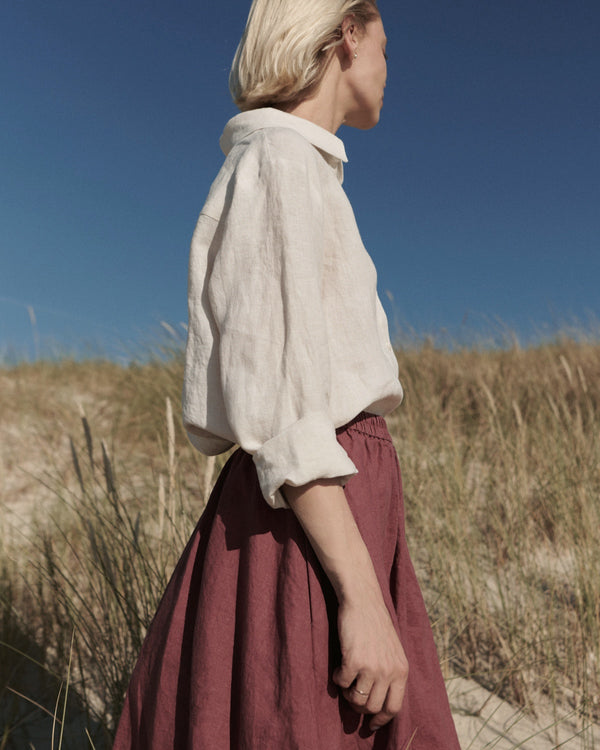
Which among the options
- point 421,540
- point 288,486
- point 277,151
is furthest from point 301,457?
point 421,540

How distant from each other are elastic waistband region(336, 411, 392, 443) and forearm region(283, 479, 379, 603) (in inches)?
5.7

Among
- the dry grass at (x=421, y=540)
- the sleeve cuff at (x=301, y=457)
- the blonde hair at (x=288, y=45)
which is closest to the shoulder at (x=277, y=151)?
the blonde hair at (x=288, y=45)

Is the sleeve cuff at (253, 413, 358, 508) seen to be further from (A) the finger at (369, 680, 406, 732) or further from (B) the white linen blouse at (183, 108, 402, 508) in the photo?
(A) the finger at (369, 680, 406, 732)

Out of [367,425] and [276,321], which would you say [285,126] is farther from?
[367,425]

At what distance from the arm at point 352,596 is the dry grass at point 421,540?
83 cm

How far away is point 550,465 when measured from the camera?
295 centimetres

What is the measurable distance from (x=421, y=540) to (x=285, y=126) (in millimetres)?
2356

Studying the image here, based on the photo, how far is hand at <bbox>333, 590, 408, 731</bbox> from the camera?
67cm

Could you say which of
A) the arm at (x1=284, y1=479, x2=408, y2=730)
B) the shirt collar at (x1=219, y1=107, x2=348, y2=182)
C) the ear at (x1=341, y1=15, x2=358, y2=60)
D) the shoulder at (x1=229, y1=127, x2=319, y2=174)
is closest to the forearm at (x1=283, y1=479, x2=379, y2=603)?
the arm at (x1=284, y1=479, x2=408, y2=730)

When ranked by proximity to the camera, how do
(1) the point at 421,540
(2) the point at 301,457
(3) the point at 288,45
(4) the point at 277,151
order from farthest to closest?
(1) the point at 421,540 < (3) the point at 288,45 < (4) the point at 277,151 < (2) the point at 301,457

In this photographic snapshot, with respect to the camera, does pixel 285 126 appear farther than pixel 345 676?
Yes

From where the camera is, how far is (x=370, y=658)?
67 centimetres

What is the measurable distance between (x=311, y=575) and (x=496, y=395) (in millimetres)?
3783

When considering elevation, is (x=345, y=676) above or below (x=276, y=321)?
below
